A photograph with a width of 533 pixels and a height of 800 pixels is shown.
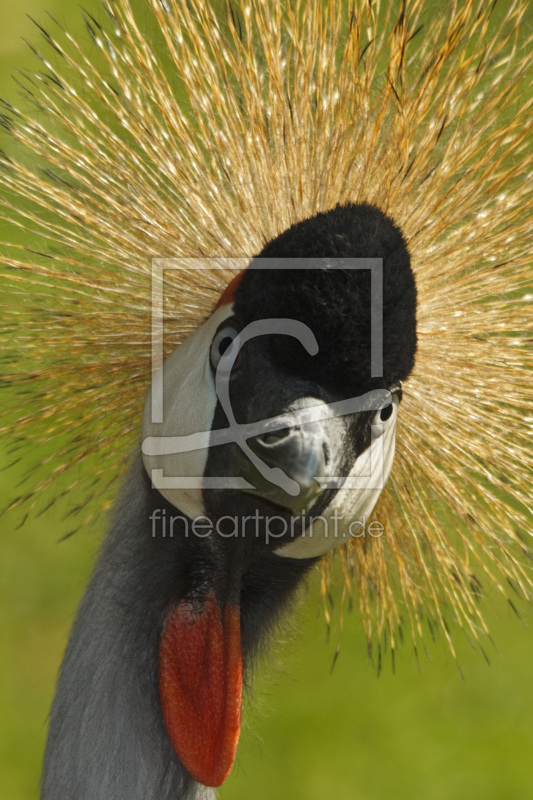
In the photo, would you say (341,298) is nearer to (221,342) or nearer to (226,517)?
(221,342)

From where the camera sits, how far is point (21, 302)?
117 cm

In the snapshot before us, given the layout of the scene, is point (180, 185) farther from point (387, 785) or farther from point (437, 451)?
point (387, 785)

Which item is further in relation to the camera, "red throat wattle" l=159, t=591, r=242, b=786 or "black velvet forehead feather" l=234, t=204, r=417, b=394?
"red throat wattle" l=159, t=591, r=242, b=786

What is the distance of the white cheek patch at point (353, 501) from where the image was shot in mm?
911

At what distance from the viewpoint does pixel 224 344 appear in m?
0.94

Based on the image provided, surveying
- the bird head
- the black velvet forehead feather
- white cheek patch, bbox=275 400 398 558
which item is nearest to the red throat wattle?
the bird head

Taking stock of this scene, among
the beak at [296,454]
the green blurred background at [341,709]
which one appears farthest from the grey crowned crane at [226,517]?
the green blurred background at [341,709]

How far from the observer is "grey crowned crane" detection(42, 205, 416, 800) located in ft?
2.80

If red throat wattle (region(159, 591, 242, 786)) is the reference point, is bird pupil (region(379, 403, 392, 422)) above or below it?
above

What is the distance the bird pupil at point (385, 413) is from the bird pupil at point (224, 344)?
18 cm

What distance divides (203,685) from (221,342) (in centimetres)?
41

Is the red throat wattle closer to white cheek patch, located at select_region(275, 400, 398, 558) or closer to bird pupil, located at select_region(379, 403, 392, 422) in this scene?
white cheek patch, located at select_region(275, 400, 398, 558)

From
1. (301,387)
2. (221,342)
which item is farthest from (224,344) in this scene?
(301,387)

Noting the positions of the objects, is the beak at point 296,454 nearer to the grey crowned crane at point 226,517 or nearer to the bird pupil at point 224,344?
the grey crowned crane at point 226,517
